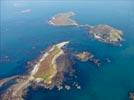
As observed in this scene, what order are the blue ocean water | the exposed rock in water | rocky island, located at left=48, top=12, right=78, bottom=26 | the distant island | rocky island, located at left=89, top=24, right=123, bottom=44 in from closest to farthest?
the blue ocean water, the exposed rock in water, rocky island, located at left=89, top=24, right=123, bottom=44, the distant island, rocky island, located at left=48, top=12, right=78, bottom=26

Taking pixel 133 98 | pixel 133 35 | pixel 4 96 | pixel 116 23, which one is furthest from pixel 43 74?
pixel 116 23

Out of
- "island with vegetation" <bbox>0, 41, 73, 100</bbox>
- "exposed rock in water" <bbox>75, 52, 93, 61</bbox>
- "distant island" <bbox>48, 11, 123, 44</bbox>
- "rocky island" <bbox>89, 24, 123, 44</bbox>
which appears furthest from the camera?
"distant island" <bbox>48, 11, 123, 44</bbox>

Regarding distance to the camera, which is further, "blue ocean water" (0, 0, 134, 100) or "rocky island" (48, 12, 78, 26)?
"rocky island" (48, 12, 78, 26)

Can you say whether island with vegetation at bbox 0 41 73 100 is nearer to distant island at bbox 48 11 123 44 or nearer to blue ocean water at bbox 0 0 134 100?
blue ocean water at bbox 0 0 134 100

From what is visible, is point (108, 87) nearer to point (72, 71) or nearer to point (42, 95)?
point (72, 71)

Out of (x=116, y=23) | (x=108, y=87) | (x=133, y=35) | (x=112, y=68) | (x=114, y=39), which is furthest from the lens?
(x=116, y=23)

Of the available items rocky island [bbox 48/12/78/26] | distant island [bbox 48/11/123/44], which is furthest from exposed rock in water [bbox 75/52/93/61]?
rocky island [bbox 48/12/78/26]

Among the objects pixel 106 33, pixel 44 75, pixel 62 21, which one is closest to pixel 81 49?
pixel 106 33

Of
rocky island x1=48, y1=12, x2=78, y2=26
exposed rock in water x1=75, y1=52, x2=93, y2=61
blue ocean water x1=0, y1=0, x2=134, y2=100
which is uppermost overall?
exposed rock in water x1=75, y1=52, x2=93, y2=61
